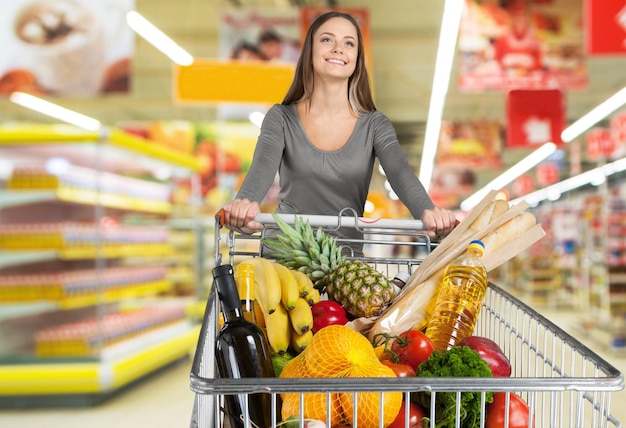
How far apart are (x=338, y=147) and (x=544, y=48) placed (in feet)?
20.9

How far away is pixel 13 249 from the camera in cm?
614

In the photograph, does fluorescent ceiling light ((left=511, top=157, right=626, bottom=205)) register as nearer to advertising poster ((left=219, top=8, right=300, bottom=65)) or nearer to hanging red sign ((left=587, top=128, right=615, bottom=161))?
hanging red sign ((left=587, top=128, right=615, bottom=161))

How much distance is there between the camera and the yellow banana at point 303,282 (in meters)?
1.73

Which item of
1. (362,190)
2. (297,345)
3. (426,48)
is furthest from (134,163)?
(426,48)

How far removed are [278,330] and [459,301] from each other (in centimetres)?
41

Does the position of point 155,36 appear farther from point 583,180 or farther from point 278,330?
point 583,180

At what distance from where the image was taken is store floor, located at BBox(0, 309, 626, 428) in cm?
559

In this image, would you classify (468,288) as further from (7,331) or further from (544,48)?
(544,48)

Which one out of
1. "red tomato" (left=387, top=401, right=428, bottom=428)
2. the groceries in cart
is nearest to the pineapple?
the groceries in cart

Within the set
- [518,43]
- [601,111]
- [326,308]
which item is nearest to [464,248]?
[326,308]

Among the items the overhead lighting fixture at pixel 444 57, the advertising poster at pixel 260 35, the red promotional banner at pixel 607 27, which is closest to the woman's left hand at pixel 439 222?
the overhead lighting fixture at pixel 444 57

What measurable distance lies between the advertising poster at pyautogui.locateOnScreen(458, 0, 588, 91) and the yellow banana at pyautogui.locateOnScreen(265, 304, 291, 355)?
667cm

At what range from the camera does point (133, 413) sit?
593 centimetres

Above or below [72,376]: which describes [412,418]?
above
